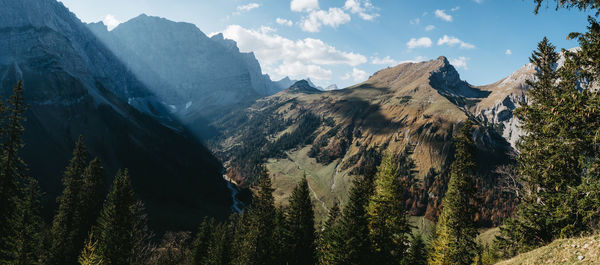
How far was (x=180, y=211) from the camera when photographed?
422 feet

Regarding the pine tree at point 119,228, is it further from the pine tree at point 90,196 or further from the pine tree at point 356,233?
the pine tree at point 356,233

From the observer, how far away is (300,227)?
40.4 metres

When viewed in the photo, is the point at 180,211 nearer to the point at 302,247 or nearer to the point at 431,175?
the point at 302,247

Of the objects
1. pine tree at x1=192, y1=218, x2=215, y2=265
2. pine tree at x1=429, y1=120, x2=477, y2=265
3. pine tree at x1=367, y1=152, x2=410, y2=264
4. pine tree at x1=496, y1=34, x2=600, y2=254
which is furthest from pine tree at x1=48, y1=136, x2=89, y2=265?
pine tree at x1=496, y1=34, x2=600, y2=254

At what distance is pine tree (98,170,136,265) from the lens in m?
37.0

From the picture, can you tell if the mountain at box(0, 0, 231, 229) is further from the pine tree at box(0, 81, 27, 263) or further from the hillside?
the hillside

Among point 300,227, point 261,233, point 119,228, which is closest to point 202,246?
point 119,228

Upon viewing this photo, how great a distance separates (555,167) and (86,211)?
205 feet

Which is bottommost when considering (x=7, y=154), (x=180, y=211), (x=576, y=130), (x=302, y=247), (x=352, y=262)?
(x=180, y=211)

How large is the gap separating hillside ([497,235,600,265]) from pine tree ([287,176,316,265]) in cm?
2590

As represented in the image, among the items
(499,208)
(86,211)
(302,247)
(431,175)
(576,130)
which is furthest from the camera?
(431,175)

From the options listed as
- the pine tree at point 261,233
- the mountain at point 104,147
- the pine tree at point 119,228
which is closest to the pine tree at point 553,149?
the pine tree at point 261,233

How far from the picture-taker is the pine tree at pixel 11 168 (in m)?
21.1

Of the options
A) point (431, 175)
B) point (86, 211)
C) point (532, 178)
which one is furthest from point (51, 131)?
point (431, 175)
